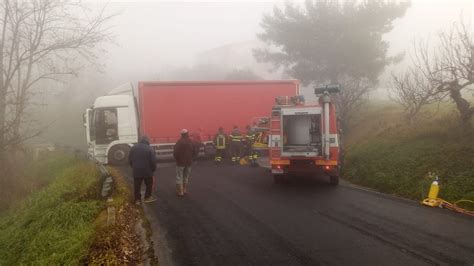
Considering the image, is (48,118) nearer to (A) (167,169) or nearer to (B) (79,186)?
(A) (167,169)

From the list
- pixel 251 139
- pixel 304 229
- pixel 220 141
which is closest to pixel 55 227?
pixel 304 229

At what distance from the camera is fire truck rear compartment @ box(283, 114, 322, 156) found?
12.2 meters

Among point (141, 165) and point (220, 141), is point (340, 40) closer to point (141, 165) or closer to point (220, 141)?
point (220, 141)

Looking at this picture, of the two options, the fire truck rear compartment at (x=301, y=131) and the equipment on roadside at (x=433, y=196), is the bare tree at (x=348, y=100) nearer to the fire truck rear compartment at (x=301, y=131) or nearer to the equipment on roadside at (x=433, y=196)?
the fire truck rear compartment at (x=301, y=131)

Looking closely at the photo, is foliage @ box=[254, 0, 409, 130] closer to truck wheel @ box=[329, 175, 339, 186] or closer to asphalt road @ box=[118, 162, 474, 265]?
truck wheel @ box=[329, 175, 339, 186]

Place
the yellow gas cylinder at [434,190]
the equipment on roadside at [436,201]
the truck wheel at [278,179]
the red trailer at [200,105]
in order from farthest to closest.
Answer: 1. the red trailer at [200,105]
2. the truck wheel at [278,179]
3. the yellow gas cylinder at [434,190]
4. the equipment on roadside at [436,201]

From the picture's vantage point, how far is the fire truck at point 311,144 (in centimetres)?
1086

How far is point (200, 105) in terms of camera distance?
727 inches

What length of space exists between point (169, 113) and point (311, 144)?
818cm

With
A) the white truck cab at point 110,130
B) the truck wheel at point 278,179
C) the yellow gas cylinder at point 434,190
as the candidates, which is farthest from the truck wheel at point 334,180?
the white truck cab at point 110,130

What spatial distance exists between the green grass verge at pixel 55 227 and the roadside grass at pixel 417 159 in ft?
25.1

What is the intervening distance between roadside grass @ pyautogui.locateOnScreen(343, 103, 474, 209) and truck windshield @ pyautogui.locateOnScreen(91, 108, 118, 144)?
Answer: 10474 millimetres

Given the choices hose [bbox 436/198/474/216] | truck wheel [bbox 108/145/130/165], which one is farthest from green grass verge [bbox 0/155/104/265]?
hose [bbox 436/198/474/216]

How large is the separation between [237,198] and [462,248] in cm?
514
